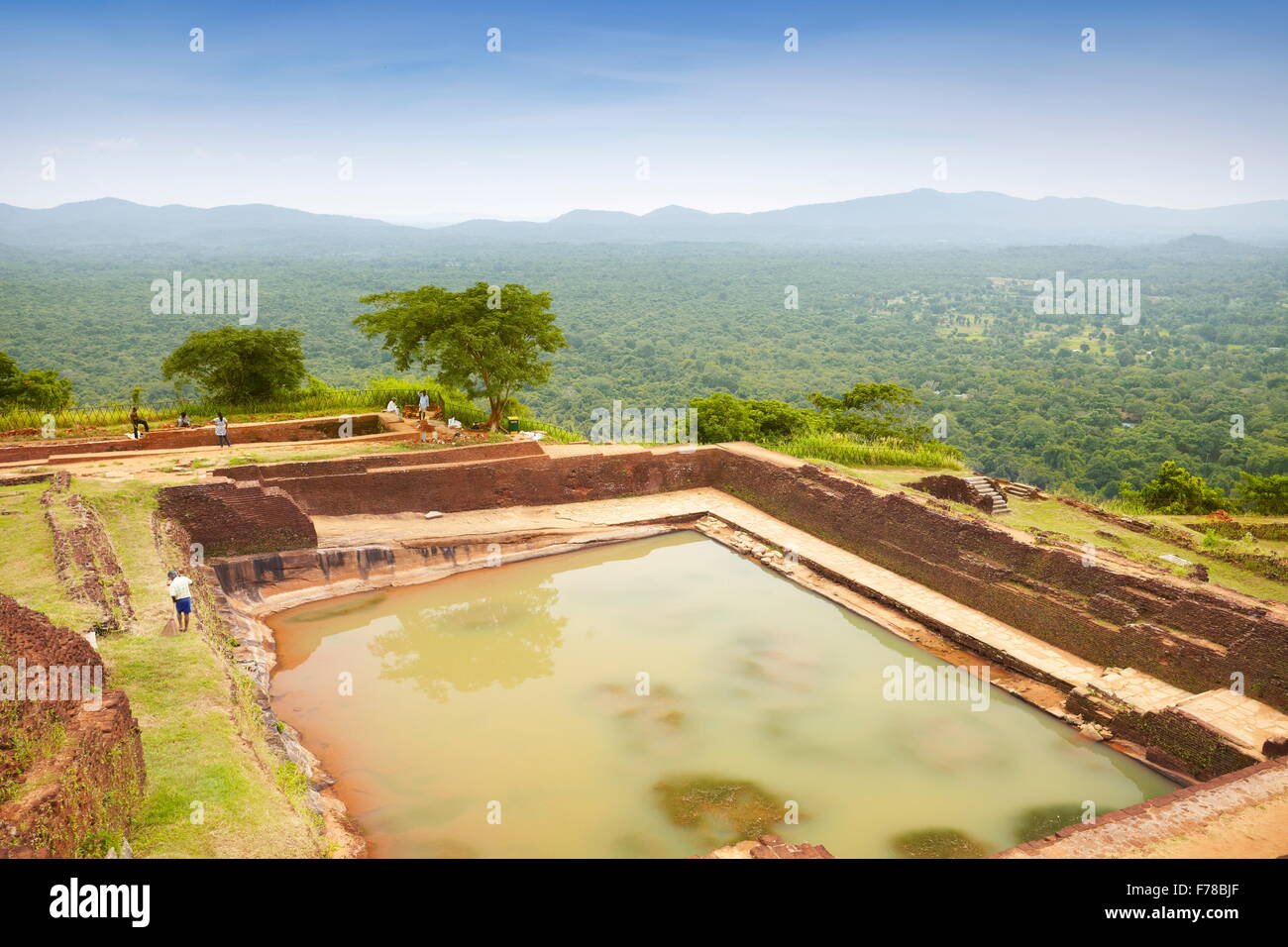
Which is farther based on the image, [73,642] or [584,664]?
[584,664]

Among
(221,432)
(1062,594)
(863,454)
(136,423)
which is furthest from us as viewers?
(863,454)

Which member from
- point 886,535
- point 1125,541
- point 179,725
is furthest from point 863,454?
point 179,725

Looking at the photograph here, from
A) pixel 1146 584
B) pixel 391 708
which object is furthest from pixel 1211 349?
pixel 391 708

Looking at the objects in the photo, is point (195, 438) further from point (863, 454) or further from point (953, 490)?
point (953, 490)

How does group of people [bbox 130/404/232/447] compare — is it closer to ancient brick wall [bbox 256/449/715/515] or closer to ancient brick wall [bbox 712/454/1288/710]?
ancient brick wall [bbox 256/449/715/515]

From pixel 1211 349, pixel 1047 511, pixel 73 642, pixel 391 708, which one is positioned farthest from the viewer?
pixel 1211 349

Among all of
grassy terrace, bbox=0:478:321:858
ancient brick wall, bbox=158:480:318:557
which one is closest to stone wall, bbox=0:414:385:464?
ancient brick wall, bbox=158:480:318:557
